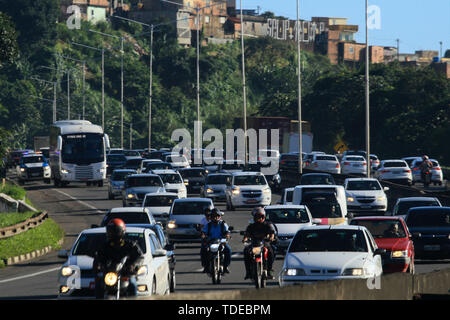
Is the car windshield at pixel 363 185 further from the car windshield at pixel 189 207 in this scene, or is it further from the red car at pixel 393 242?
the red car at pixel 393 242

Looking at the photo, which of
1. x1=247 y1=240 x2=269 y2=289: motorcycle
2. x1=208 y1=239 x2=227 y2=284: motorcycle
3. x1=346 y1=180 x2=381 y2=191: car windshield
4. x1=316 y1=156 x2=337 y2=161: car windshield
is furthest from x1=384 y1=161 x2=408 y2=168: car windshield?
x1=247 y1=240 x2=269 y2=289: motorcycle

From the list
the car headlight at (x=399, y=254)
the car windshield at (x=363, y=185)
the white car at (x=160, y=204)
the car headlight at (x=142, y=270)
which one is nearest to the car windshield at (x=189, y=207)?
the white car at (x=160, y=204)

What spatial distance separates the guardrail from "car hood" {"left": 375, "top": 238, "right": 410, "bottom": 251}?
42.9ft

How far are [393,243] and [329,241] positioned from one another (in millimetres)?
4382

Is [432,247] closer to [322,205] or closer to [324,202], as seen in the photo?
[322,205]

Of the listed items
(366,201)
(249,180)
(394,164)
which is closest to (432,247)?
(366,201)

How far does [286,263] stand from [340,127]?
9832 cm

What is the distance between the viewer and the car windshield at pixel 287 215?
94.9 feet

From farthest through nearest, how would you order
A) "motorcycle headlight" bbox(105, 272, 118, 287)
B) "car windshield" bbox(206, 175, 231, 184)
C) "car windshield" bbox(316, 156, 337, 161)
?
"car windshield" bbox(316, 156, 337, 161) < "car windshield" bbox(206, 175, 231, 184) < "motorcycle headlight" bbox(105, 272, 118, 287)

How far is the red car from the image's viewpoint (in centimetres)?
2267

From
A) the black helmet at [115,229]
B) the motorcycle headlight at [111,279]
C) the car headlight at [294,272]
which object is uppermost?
the black helmet at [115,229]

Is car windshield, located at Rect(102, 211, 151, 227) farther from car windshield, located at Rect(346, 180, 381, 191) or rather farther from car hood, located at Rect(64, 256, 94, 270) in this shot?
car windshield, located at Rect(346, 180, 381, 191)

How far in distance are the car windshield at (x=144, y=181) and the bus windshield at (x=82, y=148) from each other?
51.7ft
